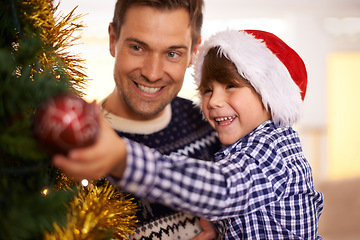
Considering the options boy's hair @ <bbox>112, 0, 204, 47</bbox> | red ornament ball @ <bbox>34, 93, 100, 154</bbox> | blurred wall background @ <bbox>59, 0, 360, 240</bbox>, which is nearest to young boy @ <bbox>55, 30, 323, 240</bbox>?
red ornament ball @ <bbox>34, 93, 100, 154</bbox>

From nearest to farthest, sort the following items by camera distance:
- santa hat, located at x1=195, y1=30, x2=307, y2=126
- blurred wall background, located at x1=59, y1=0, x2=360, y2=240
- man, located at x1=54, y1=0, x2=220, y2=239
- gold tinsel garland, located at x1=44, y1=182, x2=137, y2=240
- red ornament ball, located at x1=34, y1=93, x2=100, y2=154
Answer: red ornament ball, located at x1=34, y1=93, x2=100, y2=154, gold tinsel garland, located at x1=44, y1=182, x2=137, y2=240, santa hat, located at x1=195, y1=30, x2=307, y2=126, man, located at x1=54, y1=0, x2=220, y2=239, blurred wall background, located at x1=59, y1=0, x2=360, y2=240

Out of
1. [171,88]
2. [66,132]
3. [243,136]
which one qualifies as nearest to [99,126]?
[66,132]

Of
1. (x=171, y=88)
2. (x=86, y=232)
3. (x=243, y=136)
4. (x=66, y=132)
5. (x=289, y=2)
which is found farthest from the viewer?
(x=289, y=2)

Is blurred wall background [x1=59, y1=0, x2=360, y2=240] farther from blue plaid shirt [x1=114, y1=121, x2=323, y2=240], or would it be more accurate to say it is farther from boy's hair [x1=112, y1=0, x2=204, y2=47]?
blue plaid shirt [x1=114, y1=121, x2=323, y2=240]

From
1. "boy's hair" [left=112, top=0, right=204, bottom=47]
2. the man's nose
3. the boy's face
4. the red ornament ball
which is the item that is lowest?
the boy's face

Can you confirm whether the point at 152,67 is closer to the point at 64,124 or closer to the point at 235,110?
the point at 235,110

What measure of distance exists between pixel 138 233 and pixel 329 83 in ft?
10.0

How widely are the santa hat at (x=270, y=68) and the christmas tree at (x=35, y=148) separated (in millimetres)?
490

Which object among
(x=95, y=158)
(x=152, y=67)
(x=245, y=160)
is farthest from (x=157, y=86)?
(x=95, y=158)

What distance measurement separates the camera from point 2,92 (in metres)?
0.42

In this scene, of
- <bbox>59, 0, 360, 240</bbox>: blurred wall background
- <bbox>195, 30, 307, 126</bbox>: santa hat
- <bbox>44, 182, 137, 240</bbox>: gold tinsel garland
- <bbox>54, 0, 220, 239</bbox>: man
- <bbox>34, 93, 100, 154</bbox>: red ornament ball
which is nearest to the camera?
<bbox>34, 93, 100, 154</bbox>: red ornament ball

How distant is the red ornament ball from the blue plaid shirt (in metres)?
0.12

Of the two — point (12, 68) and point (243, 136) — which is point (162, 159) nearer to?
point (12, 68)

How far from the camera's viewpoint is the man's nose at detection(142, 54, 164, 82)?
3.84 ft
